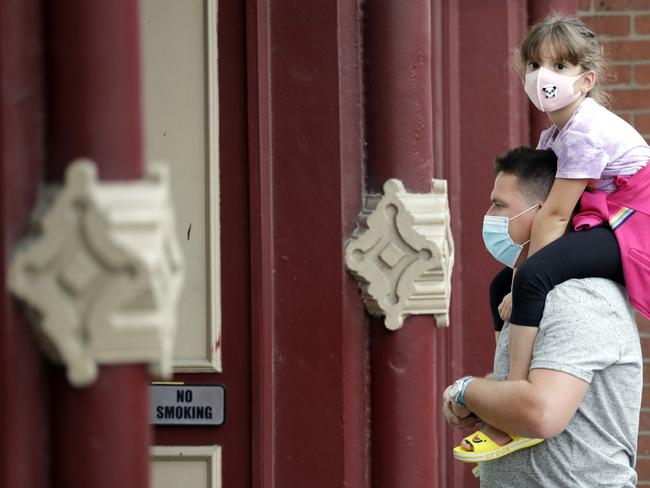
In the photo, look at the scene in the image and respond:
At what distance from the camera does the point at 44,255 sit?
5.34 ft

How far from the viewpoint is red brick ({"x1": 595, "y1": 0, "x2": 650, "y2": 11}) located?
17.9ft

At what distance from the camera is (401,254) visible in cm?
355

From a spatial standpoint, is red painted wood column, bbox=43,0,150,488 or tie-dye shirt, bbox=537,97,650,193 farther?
tie-dye shirt, bbox=537,97,650,193

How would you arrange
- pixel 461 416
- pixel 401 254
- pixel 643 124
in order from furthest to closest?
pixel 643 124, pixel 401 254, pixel 461 416

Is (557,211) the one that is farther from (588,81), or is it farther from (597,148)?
(588,81)

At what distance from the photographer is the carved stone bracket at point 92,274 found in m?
1.62

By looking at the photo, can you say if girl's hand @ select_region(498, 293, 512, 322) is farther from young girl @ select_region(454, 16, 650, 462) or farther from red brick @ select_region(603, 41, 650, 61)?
red brick @ select_region(603, 41, 650, 61)

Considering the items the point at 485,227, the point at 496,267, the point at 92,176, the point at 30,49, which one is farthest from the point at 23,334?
the point at 496,267

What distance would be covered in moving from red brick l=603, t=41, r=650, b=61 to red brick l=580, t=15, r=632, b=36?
0.04m

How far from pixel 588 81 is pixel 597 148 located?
258mm

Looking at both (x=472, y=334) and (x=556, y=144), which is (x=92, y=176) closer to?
(x=556, y=144)

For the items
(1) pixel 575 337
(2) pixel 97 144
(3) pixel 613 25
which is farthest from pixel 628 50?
(2) pixel 97 144

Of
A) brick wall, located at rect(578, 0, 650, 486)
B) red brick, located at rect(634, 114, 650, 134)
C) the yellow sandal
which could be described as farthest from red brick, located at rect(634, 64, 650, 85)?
the yellow sandal

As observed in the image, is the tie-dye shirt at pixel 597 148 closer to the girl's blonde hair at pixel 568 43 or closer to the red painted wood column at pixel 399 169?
the girl's blonde hair at pixel 568 43
